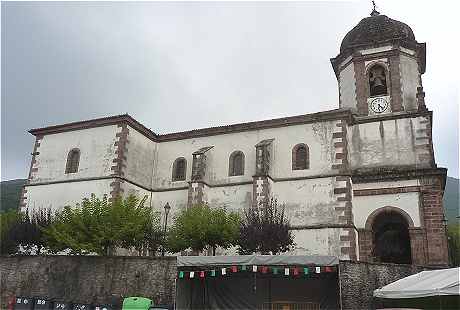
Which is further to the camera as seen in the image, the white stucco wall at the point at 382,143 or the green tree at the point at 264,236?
the white stucco wall at the point at 382,143

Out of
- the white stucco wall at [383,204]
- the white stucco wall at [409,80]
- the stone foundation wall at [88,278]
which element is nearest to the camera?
the stone foundation wall at [88,278]

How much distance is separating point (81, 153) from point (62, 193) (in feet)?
8.35

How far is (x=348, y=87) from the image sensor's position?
27062 mm

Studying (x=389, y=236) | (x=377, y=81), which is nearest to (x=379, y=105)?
(x=377, y=81)

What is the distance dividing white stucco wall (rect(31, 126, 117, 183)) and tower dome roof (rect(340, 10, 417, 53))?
15.1 meters

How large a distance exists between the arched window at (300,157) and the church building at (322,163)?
6 centimetres

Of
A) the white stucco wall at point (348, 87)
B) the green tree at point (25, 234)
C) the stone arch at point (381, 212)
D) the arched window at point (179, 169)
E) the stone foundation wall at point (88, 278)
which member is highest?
the white stucco wall at point (348, 87)

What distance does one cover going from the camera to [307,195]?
2391 cm

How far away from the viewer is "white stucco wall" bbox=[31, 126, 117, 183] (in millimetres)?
26297

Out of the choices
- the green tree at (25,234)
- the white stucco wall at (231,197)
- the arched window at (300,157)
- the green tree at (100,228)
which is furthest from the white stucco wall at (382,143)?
the green tree at (25,234)

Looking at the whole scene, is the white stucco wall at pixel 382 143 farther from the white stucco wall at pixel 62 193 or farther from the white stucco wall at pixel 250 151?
the white stucco wall at pixel 62 193

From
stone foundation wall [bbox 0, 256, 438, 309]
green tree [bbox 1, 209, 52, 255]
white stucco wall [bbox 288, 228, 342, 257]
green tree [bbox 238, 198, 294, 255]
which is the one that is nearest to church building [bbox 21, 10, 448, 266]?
white stucco wall [bbox 288, 228, 342, 257]

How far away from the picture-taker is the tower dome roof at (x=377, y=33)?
26656mm

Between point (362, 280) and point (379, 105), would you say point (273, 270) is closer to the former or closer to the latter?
point (362, 280)
